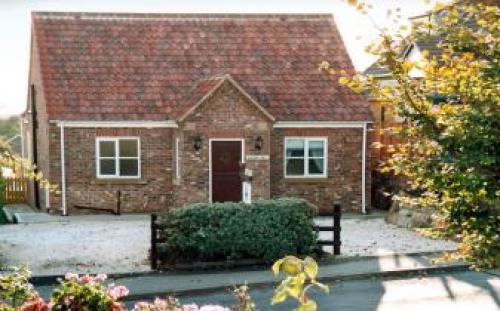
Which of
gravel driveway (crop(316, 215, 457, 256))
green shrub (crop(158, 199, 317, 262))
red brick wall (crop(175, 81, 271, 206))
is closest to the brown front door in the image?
red brick wall (crop(175, 81, 271, 206))

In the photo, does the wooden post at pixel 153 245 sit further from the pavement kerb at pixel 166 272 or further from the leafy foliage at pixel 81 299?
the leafy foliage at pixel 81 299

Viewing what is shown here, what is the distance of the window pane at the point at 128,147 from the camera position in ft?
75.4

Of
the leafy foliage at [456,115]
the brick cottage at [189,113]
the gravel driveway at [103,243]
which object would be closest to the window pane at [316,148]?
the brick cottage at [189,113]

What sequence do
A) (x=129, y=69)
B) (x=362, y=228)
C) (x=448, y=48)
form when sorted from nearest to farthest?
(x=448, y=48) < (x=362, y=228) < (x=129, y=69)

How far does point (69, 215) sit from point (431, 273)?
40.2ft

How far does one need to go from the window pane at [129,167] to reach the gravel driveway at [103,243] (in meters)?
1.61

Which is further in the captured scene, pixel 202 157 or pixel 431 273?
pixel 202 157

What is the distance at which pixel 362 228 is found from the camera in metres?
20.7

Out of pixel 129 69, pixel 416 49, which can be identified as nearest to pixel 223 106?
pixel 129 69

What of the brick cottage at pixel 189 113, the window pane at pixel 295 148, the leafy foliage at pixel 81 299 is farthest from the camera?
the window pane at pixel 295 148

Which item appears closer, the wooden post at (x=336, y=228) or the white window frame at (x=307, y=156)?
the wooden post at (x=336, y=228)

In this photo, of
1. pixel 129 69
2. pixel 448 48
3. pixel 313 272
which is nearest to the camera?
pixel 313 272

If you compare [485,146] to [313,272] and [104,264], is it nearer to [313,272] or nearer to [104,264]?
[313,272]

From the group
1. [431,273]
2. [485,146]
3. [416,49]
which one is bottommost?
[431,273]
